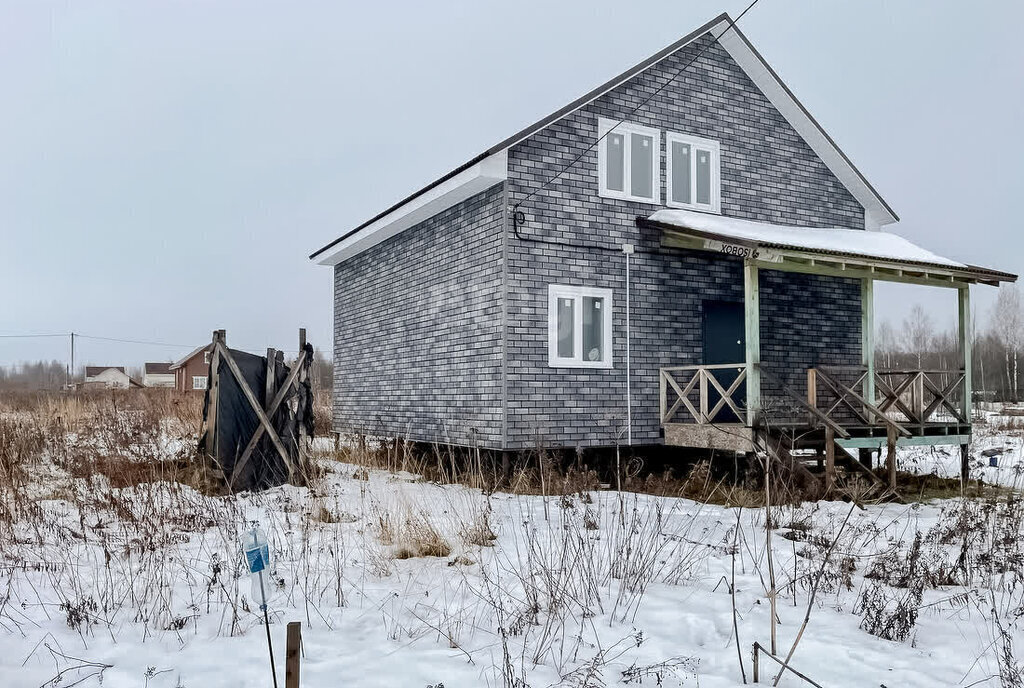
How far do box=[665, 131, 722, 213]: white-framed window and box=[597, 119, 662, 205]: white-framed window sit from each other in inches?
9.4

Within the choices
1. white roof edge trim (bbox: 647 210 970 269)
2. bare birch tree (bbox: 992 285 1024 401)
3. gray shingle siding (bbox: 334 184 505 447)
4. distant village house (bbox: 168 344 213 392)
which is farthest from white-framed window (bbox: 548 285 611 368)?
bare birch tree (bbox: 992 285 1024 401)

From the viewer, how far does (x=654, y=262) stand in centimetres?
1208

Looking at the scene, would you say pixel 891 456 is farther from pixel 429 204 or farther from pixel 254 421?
pixel 254 421

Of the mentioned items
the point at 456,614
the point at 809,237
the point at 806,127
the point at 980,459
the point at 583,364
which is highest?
the point at 806,127

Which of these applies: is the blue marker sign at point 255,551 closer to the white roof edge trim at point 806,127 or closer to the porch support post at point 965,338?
the porch support post at point 965,338

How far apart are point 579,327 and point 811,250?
327 centimetres

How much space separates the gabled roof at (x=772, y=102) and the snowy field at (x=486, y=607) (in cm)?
544

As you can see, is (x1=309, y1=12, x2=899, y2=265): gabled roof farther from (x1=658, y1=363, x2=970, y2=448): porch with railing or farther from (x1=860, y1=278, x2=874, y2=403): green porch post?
(x1=658, y1=363, x2=970, y2=448): porch with railing

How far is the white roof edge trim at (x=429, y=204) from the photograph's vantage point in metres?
10.8

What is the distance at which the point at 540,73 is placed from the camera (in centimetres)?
6650

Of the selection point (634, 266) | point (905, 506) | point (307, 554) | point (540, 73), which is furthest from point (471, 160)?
point (540, 73)

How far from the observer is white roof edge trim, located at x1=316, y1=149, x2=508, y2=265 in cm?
1084

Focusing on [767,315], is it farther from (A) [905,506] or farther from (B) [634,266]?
(A) [905,506]

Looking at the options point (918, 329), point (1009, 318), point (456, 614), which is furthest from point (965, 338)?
point (918, 329)
